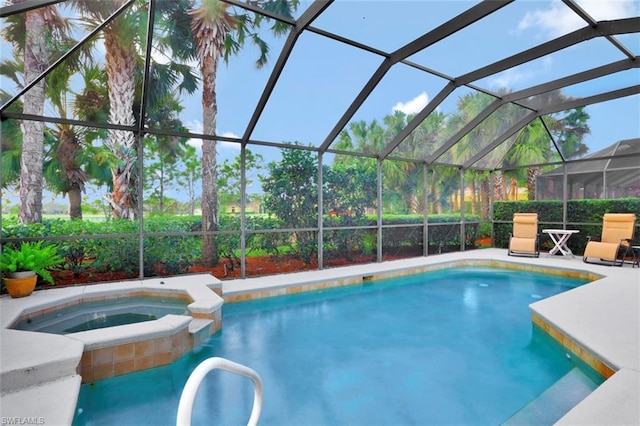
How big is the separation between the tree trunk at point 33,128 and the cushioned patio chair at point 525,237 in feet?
37.4

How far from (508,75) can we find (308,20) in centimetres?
449

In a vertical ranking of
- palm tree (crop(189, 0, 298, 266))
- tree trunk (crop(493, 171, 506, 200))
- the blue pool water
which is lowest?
the blue pool water

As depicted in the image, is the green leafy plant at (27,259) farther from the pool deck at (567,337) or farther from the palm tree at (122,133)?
the palm tree at (122,133)

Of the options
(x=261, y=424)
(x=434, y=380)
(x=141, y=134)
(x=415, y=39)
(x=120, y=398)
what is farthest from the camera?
(x=141, y=134)

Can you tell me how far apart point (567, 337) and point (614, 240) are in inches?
248

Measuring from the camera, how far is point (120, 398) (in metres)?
2.98

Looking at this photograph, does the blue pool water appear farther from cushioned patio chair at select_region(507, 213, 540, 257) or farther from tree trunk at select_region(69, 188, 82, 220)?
tree trunk at select_region(69, 188, 82, 220)

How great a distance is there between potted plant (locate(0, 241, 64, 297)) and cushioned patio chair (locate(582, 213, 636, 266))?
11.2 meters

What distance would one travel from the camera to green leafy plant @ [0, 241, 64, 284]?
15.4 ft

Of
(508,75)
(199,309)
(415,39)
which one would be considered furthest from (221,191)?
(508,75)

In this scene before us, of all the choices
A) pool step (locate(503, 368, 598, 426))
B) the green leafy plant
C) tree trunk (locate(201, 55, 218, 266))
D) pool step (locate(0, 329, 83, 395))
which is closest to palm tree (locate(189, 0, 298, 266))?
tree trunk (locate(201, 55, 218, 266))

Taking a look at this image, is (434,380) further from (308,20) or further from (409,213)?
(409,213)

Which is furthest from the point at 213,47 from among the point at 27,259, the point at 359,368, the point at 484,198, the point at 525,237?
the point at 484,198

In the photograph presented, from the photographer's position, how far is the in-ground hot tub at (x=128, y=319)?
327 centimetres
